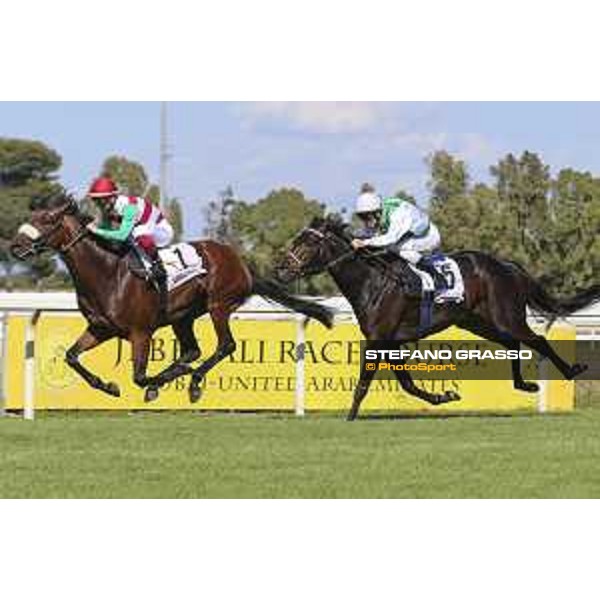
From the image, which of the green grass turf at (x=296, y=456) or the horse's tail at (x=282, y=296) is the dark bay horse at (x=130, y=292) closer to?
the horse's tail at (x=282, y=296)

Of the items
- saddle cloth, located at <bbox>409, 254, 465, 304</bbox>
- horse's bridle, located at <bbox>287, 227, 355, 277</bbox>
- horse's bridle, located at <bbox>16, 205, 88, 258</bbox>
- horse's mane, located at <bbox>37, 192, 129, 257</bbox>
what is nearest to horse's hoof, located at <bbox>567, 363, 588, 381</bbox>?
saddle cloth, located at <bbox>409, 254, 465, 304</bbox>

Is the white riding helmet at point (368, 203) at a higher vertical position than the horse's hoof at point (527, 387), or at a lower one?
higher

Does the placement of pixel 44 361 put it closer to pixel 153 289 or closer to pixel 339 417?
pixel 339 417

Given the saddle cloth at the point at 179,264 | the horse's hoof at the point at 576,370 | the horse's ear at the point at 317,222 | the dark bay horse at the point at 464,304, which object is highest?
the horse's ear at the point at 317,222

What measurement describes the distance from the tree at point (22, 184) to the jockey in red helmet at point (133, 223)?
3.29 feet

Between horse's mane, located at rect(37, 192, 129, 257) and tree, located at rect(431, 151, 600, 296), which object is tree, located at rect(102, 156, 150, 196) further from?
tree, located at rect(431, 151, 600, 296)

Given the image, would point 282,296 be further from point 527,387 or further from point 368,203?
point 527,387

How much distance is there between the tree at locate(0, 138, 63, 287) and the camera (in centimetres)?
1355

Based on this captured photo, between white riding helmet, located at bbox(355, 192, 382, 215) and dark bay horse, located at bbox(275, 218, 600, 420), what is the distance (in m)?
0.68

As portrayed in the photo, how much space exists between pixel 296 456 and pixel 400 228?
6.81ft

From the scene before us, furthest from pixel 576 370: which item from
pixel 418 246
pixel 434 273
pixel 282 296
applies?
pixel 282 296

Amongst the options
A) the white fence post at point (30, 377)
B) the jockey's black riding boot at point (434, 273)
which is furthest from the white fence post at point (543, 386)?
the white fence post at point (30, 377)

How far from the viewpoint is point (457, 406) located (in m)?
15.5

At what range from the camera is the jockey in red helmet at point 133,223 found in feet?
38.2
